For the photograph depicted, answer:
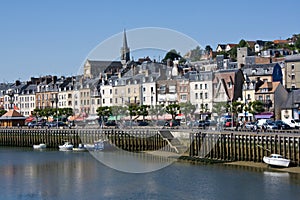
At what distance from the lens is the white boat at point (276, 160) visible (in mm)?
43156

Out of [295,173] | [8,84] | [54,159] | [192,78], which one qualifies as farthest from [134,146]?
[8,84]

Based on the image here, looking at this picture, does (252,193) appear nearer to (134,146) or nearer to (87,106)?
(134,146)

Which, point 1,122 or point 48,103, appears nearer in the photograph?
point 1,122

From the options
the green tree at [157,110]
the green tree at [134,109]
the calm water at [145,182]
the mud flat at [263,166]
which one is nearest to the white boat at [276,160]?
the mud flat at [263,166]

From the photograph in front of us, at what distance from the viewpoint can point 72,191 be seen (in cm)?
3822

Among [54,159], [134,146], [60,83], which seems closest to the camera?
[54,159]

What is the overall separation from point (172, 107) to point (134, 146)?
11163mm

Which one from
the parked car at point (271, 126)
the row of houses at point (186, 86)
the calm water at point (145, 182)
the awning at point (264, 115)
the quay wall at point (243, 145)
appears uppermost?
the row of houses at point (186, 86)

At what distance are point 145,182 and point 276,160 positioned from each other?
964 centimetres

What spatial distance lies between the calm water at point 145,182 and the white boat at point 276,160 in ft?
3.34

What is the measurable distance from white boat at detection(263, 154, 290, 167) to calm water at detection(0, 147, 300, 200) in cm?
102

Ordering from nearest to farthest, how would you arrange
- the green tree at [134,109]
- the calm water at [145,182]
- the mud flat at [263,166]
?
the calm water at [145,182], the mud flat at [263,166], the green tree at [134,109]

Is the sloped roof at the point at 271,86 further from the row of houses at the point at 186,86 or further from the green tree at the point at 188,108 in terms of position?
the green tree at the point at 188,108

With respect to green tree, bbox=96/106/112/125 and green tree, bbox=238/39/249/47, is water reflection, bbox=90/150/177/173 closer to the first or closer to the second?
green tree, bbox=96/106/112/125
